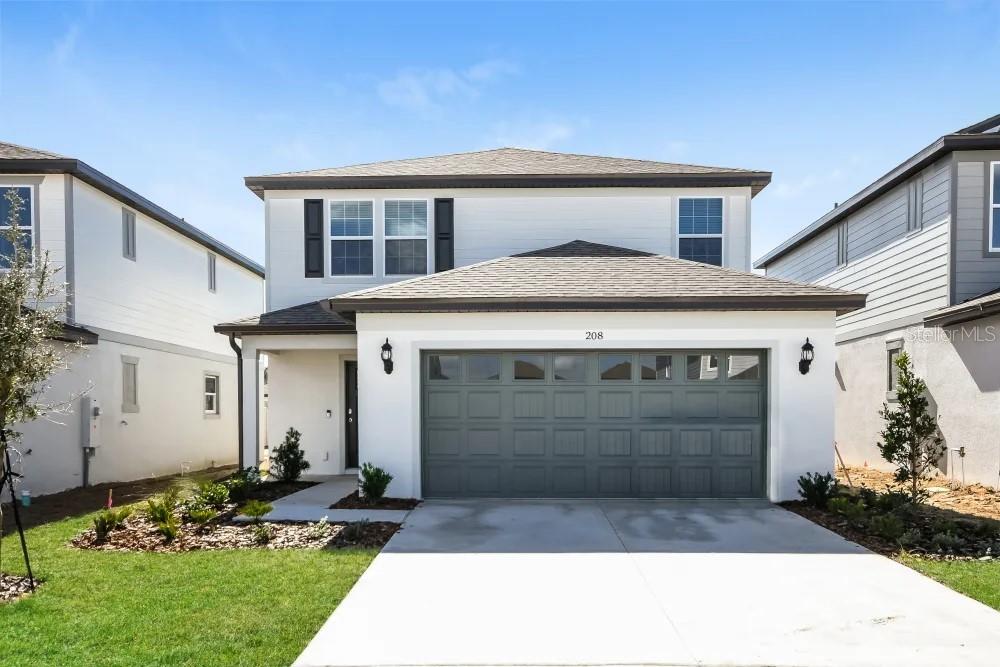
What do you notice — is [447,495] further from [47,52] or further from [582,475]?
[47,52]

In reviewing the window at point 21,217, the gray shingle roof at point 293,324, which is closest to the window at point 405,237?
the gray shingle roof at point 293,324

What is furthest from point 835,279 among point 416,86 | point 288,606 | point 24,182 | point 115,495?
point 24,182

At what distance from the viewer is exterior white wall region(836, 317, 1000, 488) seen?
10.4m

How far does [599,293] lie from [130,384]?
10692mm

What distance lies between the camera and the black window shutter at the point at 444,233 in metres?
12.8

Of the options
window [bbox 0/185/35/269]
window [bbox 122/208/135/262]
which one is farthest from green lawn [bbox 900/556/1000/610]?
window [bbox 122/208/135/262]

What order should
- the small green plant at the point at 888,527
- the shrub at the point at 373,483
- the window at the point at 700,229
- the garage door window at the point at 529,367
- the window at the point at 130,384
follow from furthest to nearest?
the window at the point at 130,384
the window at the point at 700,229
the garage door window at the point at 529,367
the shrub at the point at 373,483
the small green plant at the point at 888,527

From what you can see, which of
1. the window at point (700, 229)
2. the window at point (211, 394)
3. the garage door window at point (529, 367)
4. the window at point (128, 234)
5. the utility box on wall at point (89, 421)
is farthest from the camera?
the window at point (211, 394)

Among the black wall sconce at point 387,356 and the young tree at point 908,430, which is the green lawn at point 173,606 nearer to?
the black wall sconce at point 387,356

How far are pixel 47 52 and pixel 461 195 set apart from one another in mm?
8594

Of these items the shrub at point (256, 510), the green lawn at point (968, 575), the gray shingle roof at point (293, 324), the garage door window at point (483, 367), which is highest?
the gray shingle roof at point (293, 324)

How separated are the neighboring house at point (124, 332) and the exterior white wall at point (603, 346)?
4260mm

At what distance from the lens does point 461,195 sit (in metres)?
12.9

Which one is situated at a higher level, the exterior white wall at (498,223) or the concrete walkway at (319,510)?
the exterior white wall at (498,223)
